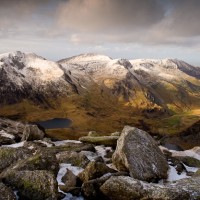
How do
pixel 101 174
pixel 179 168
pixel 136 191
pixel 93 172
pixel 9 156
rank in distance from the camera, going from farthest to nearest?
pixel 179 168 < pixel 9 156 < pixel 101 174 < pixel 93 172 < pixel 136 191

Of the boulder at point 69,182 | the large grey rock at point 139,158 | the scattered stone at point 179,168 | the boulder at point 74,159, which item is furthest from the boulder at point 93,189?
the scattered stone at point 179,168

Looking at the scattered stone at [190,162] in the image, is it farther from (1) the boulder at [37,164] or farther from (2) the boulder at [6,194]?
(2) the boulder at [6,194]

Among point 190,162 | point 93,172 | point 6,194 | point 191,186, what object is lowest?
point 190,162

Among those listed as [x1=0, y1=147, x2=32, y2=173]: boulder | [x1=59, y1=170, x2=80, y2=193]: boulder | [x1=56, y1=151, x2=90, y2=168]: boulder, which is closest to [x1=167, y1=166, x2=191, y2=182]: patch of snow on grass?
[x1=56, y1=151, x2=90, y2=168]: boulder

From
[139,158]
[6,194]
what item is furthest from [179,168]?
[6,194]

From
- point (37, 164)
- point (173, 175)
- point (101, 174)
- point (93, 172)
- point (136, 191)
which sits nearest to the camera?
point (136, 191)

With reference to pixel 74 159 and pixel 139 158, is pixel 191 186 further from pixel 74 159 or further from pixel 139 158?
pixel 74 159

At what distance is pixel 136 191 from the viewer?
962 inches

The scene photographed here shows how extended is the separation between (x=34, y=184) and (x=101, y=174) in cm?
750

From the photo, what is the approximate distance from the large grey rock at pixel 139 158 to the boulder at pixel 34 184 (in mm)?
10189

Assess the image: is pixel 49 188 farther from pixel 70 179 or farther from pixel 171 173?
pixel 171 173

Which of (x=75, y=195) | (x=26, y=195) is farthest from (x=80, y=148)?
(x=26, y=195)

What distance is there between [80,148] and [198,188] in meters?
20.2

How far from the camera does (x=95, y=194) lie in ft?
86.2
